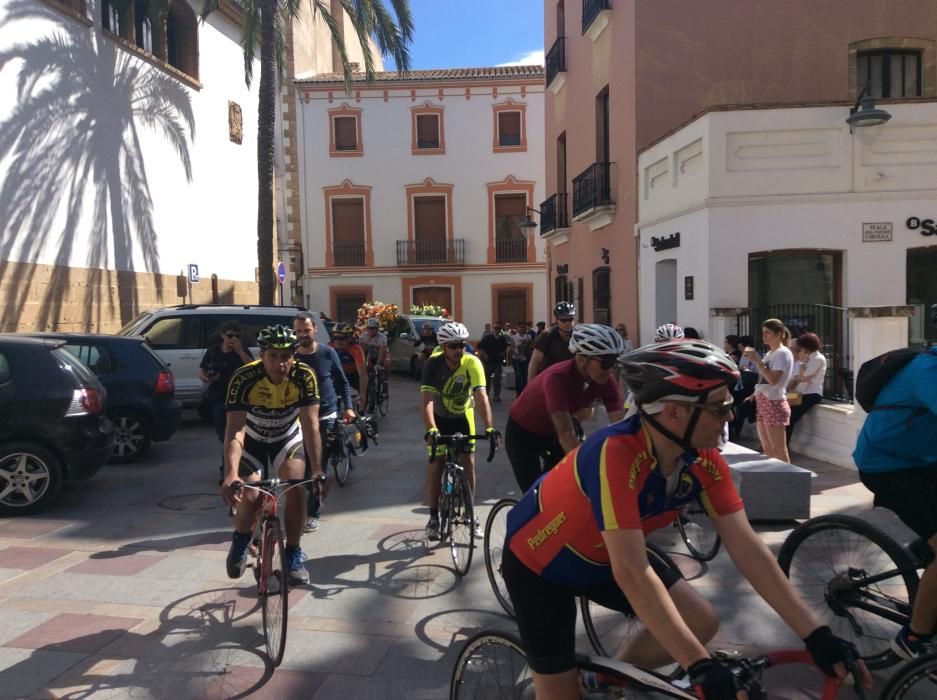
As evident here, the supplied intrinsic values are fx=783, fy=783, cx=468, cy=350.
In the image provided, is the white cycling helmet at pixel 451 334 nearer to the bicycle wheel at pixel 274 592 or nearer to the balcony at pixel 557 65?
the bicycle wheel at pixel 274 592

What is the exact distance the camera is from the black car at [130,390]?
934 centimetres

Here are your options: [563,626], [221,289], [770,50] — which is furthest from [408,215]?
[563,626]

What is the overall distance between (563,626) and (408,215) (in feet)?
103

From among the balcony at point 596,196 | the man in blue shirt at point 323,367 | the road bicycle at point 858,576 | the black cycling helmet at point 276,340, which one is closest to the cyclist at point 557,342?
the man in blue shirt at point 323,367

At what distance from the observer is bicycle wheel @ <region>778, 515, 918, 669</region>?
363cm

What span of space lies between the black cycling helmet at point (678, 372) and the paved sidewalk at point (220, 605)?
6.95 feet

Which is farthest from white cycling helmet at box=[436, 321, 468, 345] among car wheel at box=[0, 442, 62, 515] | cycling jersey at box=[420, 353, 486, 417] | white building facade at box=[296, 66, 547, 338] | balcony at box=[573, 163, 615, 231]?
white building facade at box=[296, 66, 547, 338]

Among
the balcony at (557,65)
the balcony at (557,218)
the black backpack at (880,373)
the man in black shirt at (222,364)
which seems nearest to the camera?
the black backpack at (880,373)

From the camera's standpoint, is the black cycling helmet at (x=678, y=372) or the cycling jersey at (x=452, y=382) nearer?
the black cycling helmet at (x=678, y=372)

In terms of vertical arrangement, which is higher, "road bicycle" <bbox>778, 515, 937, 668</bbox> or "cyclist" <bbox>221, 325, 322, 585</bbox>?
"cyclist" <bbox>221, 325, 322, 585</bbox>

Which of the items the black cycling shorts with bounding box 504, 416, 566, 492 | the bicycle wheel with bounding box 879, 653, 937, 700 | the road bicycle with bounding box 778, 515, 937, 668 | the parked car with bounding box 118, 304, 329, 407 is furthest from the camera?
the parked car with bounding box 118, 304, 329, 407

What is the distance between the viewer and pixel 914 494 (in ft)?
11.0

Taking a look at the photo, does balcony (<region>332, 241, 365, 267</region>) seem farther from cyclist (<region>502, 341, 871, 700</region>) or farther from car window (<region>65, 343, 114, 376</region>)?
cyclist (<region>502, 341, 871, 700</region>)

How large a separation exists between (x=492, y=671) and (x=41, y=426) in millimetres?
5731
